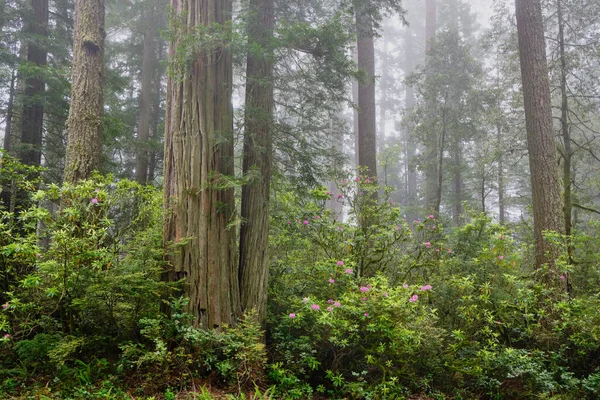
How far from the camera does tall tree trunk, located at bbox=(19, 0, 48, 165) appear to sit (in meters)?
7.56

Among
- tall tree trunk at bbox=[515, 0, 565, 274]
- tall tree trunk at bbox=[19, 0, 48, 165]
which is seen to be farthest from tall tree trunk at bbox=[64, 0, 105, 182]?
tall tree trunk at bbox=[515, 0, 565, 274]

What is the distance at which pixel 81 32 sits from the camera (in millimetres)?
5555

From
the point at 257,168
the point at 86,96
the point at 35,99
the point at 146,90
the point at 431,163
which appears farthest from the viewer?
the point at 431,163

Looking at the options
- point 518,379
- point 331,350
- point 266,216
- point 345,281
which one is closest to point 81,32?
point 266,216

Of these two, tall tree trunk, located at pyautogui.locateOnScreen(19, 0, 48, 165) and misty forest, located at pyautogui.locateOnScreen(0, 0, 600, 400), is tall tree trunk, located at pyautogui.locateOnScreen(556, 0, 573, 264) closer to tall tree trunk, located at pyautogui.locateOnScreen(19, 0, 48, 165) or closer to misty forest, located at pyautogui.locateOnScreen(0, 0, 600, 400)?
misty forest, located at pyautogui.locateOnScreen(0, 0, 600, 400)

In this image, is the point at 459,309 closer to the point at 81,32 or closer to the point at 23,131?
the point at 81,32

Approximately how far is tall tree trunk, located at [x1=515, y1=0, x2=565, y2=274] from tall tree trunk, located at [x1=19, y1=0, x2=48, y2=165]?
874 cm

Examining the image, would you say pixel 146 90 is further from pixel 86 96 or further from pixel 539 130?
pixel 539 130

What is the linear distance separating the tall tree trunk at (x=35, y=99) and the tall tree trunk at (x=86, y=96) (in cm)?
250

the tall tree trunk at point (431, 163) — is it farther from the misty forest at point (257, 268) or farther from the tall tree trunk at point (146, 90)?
the tall tree trunk at point (146, 90)

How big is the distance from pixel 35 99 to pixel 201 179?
5.52m

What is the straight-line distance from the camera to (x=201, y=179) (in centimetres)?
443

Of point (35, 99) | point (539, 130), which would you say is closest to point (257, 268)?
point (539, 130)

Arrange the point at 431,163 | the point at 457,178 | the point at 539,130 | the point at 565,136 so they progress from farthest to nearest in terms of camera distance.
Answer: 1. the point at 457,178
2. the point at 431,163
3. the point at 565,136
4. the point at 539,130
